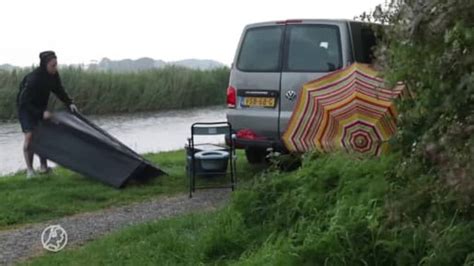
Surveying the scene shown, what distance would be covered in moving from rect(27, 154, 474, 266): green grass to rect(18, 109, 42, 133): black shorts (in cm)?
383

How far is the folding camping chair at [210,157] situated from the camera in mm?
9633

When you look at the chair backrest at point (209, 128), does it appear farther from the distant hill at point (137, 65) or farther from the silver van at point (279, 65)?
the distant hill at point (137, 65)

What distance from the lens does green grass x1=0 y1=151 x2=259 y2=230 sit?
8609 millimetres

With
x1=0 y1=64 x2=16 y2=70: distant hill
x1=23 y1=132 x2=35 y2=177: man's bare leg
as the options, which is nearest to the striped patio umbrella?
x1=23 y1=132 x2=35 y2=177: man's bare leg

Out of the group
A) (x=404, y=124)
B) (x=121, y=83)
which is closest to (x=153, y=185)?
(x=404, y=124)

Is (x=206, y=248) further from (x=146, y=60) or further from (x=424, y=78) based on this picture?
(x=146, y=60)

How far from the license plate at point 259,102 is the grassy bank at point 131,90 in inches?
690

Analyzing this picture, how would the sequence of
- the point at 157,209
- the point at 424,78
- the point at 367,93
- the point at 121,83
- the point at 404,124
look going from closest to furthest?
the point at 424,78 < the point at 404,124 < the point at 367,93 < the point at 157,209 < the point at 121,83

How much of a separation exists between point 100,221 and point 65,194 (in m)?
1.46

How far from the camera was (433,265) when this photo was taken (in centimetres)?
413

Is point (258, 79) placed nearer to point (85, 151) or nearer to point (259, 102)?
point (259, 102)

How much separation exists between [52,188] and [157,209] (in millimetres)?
1985

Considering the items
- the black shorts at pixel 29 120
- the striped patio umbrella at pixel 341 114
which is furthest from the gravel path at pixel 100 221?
the black shorts at pixel 29 120

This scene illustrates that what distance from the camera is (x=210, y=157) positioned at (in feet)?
32.2
